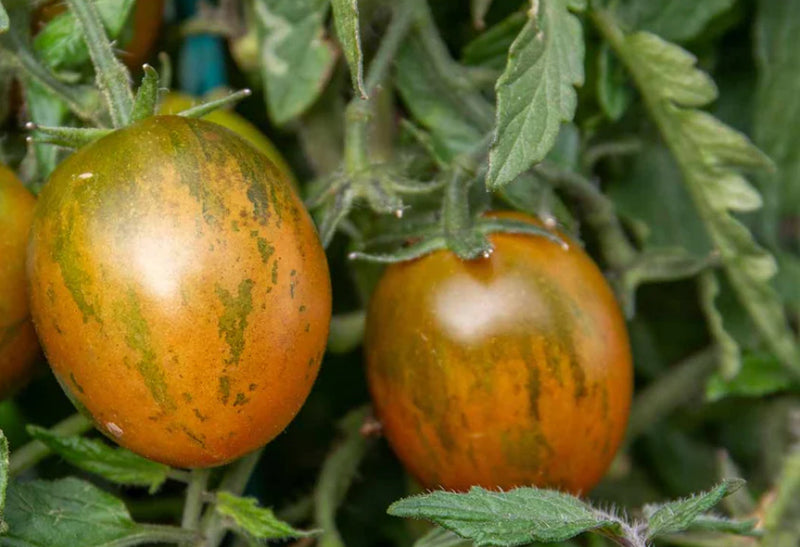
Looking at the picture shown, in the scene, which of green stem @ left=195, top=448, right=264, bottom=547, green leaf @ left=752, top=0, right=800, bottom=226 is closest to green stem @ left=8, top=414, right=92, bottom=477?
green stem @ left=195, top=448, right=264, bottom=547

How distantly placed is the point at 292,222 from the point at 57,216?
0.50 ft

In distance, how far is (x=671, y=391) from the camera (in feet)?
3.67

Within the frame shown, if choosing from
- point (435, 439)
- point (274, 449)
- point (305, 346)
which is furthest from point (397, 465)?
point (305, 346)

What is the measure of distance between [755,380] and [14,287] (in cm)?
72

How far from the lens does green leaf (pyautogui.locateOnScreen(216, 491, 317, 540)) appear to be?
0.73 m

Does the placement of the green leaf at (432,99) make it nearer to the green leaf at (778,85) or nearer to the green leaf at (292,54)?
the green leaf at (292,54)

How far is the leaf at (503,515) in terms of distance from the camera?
0.62 meters

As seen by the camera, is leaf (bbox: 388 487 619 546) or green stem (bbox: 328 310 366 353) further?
green stem (bbox: 328 310 366 353)

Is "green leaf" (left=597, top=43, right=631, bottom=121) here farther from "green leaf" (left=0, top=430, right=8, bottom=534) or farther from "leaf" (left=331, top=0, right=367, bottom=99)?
"green leaf" (left=0, top=430, right=8, bottom=534)

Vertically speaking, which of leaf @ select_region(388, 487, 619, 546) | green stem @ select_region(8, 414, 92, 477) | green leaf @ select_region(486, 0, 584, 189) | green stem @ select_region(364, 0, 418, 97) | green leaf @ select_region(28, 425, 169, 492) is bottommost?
green stem @ select_region(8, 414, 92, 477)

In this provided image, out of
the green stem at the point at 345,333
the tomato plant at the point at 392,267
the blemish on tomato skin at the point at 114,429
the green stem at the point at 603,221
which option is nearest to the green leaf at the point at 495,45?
the tomato plant at the point at 392,267

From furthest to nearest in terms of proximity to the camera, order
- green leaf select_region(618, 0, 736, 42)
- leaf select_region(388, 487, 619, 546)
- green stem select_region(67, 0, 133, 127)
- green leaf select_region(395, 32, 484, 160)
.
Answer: green leaf select_region(618, 0, 736, 42) < green leaf select_region(395, 32, 484, 160) < green stem select_region(67, 0, 133, 127) < leaf select_region(388, 487, 619, 546)

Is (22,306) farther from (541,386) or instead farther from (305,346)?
(541,386)

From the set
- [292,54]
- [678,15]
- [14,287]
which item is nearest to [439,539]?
[14,287]
